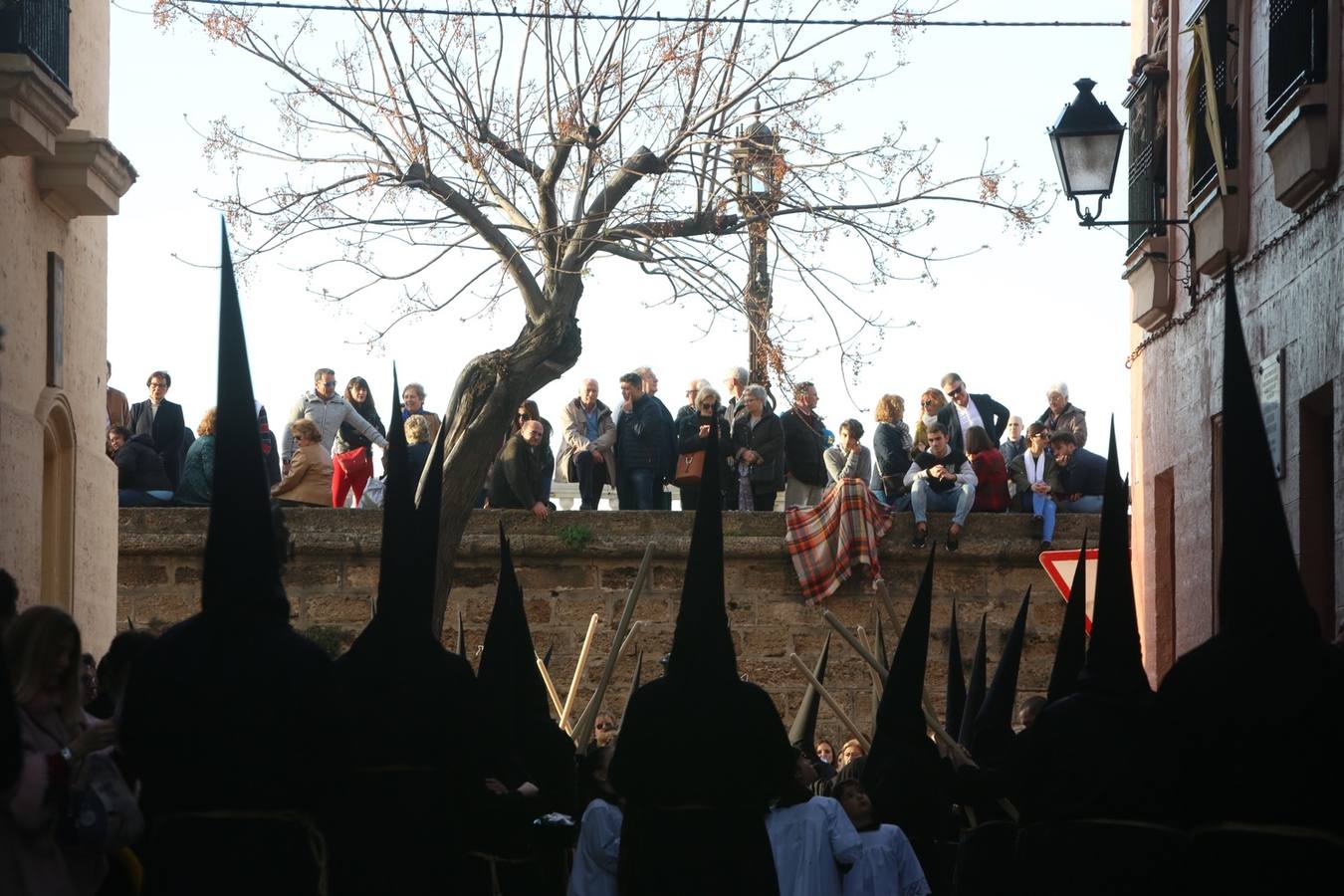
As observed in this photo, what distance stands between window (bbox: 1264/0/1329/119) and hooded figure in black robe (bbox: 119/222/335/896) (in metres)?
7.03

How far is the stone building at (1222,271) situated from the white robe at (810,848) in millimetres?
2663

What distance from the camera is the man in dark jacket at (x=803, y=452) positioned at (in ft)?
64.4

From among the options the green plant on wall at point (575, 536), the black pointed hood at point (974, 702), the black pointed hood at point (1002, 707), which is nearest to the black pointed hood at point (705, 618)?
the black pointed hood at point (1002, 707)

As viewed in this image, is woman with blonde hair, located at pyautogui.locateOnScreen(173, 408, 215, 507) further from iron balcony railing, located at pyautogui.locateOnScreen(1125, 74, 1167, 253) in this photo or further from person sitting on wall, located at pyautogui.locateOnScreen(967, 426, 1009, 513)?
iron balcony railing, located at pyautogui.locateOnScreen(1125, 74, 1167, 253)

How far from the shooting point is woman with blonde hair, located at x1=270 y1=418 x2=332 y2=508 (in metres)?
19.0

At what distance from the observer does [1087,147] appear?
47.3 ft

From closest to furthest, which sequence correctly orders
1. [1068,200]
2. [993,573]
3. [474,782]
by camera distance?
[474,782] → [1068,200] → [993,573]

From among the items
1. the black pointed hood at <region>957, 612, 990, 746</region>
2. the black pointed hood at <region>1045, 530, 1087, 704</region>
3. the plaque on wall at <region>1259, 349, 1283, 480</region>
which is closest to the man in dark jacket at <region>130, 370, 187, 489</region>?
the black pointed hood at <region>957, 612, 990, 746</region>

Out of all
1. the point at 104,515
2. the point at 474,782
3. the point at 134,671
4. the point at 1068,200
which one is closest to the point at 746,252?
the point at 1068,200

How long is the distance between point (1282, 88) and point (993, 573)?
8.46m

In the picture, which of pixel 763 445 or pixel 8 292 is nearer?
pixel 8 292

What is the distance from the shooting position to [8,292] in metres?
15.3

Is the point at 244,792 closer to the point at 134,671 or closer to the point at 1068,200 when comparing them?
the point at 134,671

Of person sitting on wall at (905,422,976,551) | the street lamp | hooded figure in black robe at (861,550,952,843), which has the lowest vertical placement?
hooded figure in black robe at (861,550,952,843)
